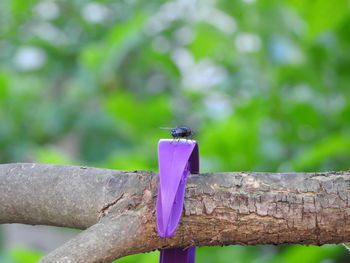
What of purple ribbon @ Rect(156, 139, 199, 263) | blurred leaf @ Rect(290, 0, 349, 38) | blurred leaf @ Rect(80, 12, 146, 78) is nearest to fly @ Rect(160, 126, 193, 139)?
purple ribbon @ Rect(156, 139, 199, 263)

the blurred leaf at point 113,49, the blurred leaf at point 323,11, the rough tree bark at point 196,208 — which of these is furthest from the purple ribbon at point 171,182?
the blurred leaf at point 113,49

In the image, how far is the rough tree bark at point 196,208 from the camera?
1.40 ft

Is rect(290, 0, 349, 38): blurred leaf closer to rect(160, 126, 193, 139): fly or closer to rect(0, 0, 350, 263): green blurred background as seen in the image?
rect(0, 0, 350, 263): green blurred background

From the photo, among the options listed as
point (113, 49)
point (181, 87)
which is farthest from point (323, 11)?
point (181, 87)

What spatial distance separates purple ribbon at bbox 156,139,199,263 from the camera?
402 millimetres

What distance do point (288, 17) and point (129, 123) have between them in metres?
0.59

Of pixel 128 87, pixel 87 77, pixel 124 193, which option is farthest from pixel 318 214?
pixel 128 87

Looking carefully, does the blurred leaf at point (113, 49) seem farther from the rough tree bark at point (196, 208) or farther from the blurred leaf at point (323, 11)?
the rough tree bark at point (196, 208)

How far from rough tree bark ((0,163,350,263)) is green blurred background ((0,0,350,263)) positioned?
645 mm

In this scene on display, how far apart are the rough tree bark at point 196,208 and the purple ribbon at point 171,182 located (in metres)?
0.02

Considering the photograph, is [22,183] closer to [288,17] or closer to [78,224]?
[78,224]

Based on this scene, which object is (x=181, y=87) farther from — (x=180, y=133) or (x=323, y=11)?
(x=180, y=133)

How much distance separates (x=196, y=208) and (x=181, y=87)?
1.42m

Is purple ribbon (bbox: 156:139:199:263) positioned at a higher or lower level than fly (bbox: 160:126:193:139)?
lower
